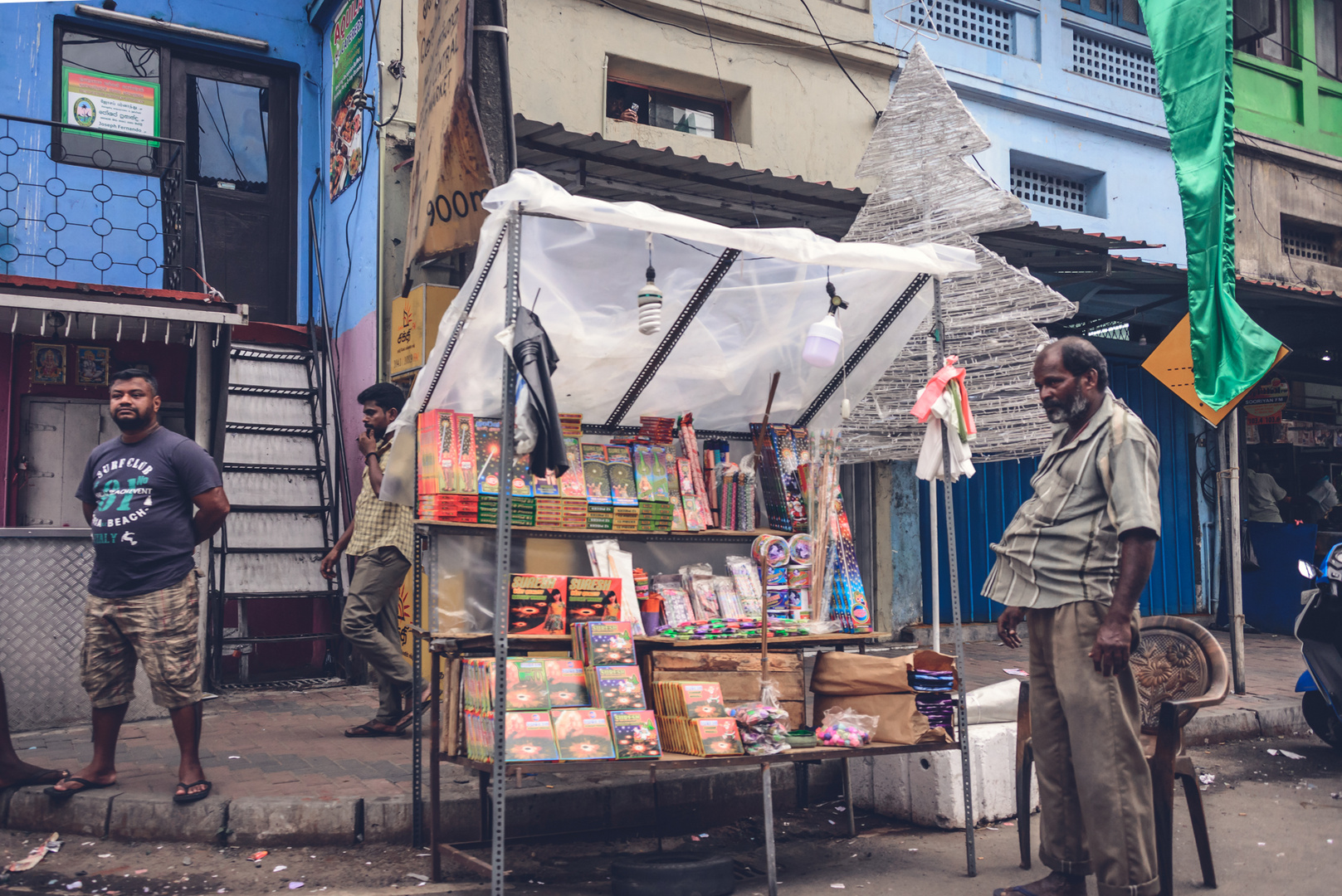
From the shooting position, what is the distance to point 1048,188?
11703 mm

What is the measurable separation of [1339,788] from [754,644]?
3.95m

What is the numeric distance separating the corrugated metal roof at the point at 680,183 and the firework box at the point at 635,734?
4.07 m

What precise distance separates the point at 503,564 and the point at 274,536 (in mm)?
5487

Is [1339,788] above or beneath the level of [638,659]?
beneath

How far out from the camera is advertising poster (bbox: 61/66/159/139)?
8.93 m

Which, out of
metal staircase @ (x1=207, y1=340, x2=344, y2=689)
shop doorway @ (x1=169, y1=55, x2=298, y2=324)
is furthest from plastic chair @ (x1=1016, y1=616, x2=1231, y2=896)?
shop doorway @ (x1=169, y1=55, x2=298, y2=324)

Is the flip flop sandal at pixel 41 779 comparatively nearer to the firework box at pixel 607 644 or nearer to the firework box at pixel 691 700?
the firework box at pixel 607 644

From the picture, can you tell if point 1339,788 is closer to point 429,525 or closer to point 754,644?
point 754,644

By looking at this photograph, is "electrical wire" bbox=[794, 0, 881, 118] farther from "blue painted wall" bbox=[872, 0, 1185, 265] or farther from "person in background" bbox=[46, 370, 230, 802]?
"person in background" bbox=[46, 370, 230, 802]

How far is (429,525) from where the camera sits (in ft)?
14.7

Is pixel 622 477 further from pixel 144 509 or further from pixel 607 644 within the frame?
pixel 144 509

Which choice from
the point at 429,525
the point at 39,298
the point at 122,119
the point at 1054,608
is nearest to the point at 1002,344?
the point at 1054,608

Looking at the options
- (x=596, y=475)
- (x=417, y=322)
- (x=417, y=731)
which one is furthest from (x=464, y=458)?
(x=417, y=322)

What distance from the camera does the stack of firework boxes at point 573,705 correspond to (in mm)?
3914
